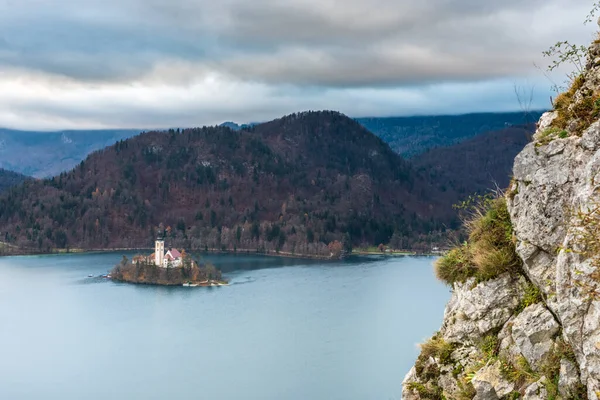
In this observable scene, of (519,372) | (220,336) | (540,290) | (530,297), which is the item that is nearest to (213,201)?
(220,336)

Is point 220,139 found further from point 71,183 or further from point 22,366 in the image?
point 22,366

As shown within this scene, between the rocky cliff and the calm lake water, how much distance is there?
28.5 metres

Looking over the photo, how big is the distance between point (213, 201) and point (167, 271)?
83.2 m

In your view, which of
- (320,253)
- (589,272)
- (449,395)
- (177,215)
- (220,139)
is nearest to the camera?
(589,272)

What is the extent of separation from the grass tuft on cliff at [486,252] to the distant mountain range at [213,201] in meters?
102

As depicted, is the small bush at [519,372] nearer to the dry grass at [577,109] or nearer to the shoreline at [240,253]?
the dry grass at [577,109]

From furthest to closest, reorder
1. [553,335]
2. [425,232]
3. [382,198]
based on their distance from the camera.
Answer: [382,198] < [425,232] < [553,335]

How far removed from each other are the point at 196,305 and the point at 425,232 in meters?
80.5

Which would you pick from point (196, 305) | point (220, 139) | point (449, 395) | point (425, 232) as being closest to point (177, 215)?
point (220, 139)

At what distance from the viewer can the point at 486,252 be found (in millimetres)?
6488

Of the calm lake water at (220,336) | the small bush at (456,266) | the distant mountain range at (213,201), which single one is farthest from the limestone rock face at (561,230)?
the distant mountain range at (213,201)

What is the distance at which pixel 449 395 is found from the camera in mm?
6402

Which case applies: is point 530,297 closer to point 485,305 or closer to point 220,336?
point 485,305

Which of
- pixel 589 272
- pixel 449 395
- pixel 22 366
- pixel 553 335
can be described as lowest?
pixel 22 366
